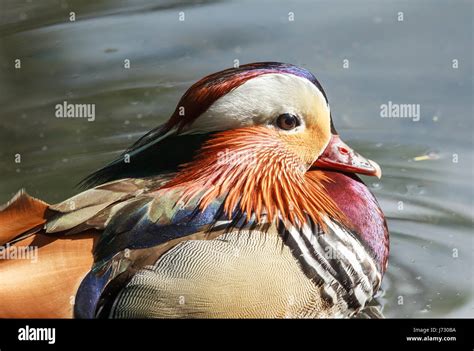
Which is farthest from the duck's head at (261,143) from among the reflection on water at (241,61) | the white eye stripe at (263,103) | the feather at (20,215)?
the feather at (20,215)

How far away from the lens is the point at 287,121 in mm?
3023

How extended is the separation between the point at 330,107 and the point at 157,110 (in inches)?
20.7

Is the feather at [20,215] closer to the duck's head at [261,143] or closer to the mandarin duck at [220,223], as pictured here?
the mandarin duck at [220,223]

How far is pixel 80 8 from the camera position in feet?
10.8

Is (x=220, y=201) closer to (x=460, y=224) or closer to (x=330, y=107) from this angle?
(x=330, y=107)

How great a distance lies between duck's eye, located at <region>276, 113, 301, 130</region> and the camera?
3.02 metres

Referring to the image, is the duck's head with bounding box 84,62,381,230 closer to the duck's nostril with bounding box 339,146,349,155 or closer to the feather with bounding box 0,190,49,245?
the duck's nostril with bounding box 339,146,349,155

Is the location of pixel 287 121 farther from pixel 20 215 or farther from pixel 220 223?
pixel 20 215

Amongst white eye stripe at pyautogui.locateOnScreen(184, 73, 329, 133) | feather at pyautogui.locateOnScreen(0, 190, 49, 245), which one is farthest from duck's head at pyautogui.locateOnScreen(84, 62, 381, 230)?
feather at pyautogui.locateOnScreen(0, 190, 49, 245)

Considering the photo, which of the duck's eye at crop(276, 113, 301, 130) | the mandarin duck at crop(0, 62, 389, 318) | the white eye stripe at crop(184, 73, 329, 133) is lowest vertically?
the mandarin duck at crop(0, 62, 389, 318)

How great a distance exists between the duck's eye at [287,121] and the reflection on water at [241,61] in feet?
0.73

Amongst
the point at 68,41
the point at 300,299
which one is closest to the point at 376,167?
the point at 300,299

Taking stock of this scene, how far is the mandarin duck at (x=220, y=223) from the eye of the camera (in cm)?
292

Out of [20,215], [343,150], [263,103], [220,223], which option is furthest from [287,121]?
[20,215]
